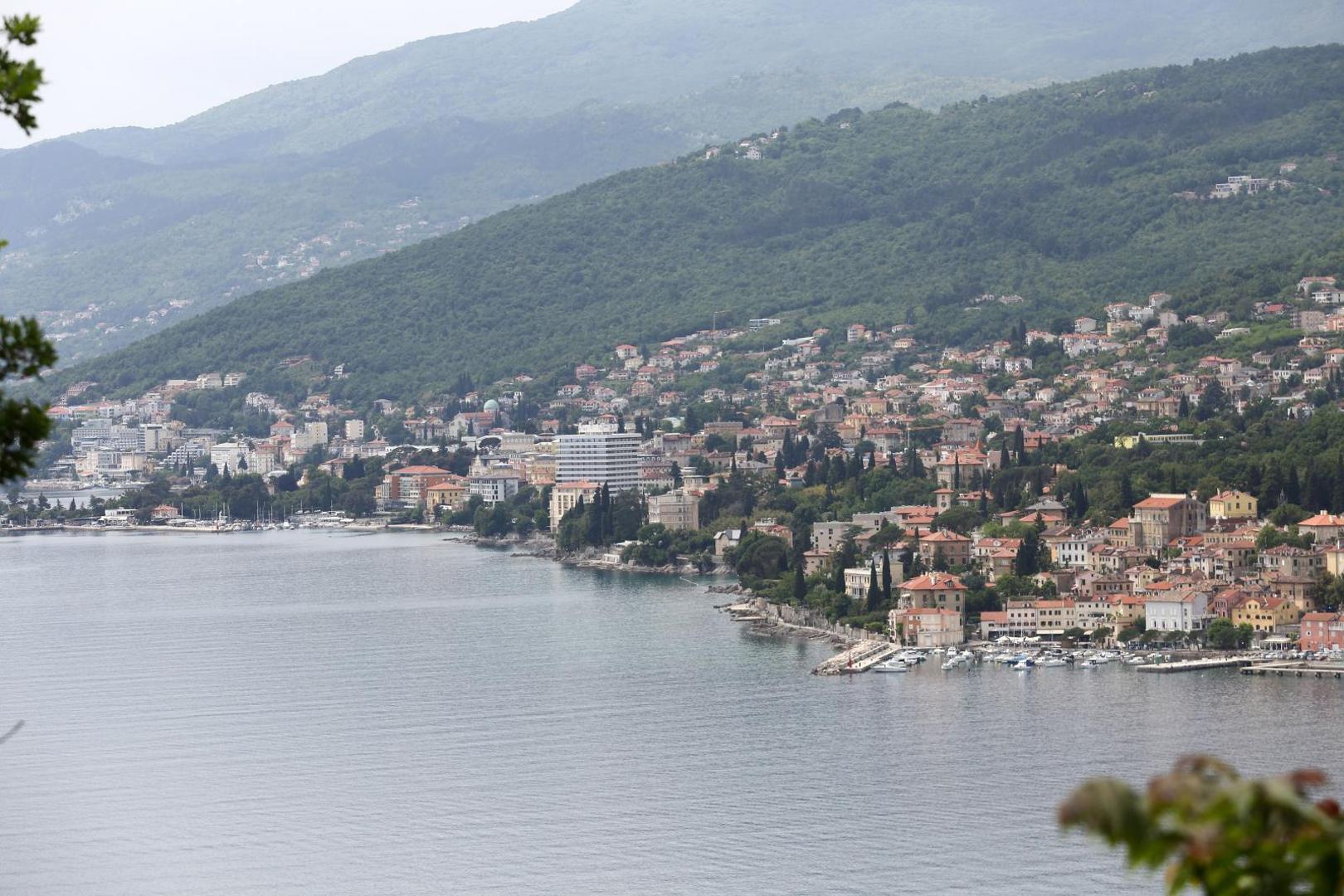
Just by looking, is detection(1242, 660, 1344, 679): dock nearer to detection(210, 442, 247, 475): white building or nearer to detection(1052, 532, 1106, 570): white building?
detection(1052, 532, 1106, 570): white building

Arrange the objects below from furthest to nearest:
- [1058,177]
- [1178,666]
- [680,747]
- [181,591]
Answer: [1058,177]
[181,591]
[1178,666]
[680,747]

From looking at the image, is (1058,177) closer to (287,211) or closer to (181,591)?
(181,591)

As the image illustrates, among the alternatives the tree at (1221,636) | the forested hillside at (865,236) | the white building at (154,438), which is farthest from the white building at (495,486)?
the tree at (1221,636)

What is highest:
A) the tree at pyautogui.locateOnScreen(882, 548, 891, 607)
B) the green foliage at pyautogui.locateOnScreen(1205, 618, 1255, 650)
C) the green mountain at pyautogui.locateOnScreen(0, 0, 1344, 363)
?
the green mountain at pyautogui.locateOnScreen(0, 0, 1344, 363)

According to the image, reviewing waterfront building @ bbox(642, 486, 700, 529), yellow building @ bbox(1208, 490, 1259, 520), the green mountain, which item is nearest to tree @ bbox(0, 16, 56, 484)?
yellow building @ bbox(1208, 490, 1259, 520)

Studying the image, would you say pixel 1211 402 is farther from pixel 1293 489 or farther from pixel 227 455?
pixel 227 455

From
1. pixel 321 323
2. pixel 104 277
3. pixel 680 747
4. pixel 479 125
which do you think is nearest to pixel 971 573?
pixel 680 747

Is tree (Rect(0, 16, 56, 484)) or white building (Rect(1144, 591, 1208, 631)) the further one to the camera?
white building (Rect(1144, 591, 1208, 631))

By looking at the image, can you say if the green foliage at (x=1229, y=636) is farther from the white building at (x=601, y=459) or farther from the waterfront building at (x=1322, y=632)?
the white building at (x=601, y=459)
